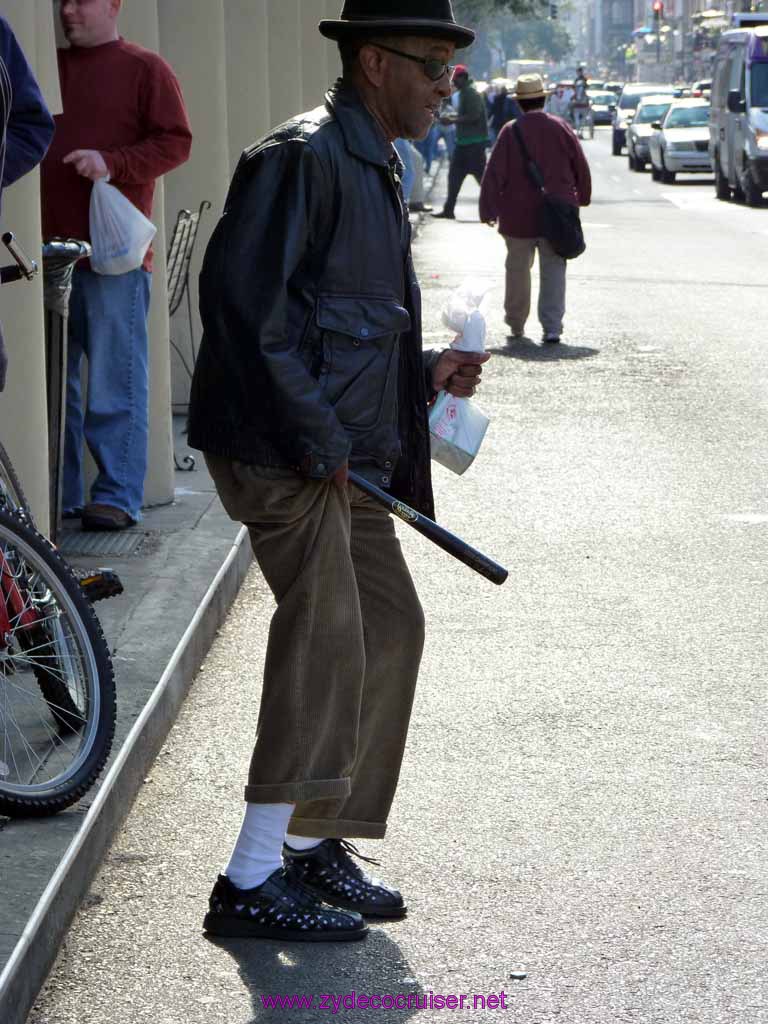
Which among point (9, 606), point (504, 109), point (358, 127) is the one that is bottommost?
point (504, 109)

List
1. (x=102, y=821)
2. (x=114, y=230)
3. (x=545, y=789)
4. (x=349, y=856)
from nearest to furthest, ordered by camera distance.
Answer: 1. (x=349, y=856)
2. (x=102, y=821)
3. (x=545, y=789)
4. (x=114, y=230)

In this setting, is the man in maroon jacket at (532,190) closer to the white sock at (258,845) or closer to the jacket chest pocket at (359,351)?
the jacket chest pocket at (359,351)

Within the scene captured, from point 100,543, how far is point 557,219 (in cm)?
752

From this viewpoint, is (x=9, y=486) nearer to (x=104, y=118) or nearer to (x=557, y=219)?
(x=104, y=118)

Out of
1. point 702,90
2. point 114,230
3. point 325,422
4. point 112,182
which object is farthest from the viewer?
point 702,90

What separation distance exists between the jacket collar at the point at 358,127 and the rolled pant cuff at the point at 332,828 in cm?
138

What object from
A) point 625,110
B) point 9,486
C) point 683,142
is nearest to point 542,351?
point 9,486

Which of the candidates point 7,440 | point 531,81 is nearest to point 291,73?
point 531,81

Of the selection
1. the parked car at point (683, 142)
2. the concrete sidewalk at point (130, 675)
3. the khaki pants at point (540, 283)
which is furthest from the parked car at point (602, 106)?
the concrete sidewalk at point (130, 675)

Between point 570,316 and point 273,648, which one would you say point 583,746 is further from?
point 570,316

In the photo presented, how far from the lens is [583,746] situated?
17.2ft

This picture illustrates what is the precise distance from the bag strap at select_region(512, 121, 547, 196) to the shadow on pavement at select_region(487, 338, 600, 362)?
1144 mm

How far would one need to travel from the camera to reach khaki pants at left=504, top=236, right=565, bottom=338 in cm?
1420

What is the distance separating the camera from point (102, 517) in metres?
7.31
